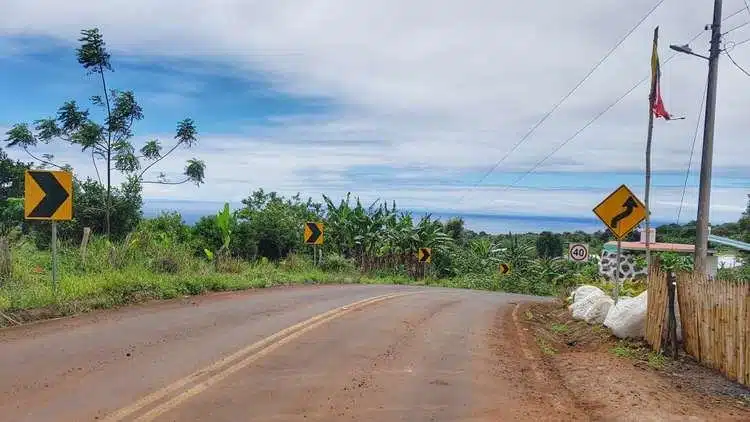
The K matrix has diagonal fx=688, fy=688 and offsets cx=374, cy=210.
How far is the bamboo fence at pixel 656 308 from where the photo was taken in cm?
1080

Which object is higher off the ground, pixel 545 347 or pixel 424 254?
pixel 424 254

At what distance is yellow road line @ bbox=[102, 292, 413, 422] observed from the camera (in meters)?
6.14

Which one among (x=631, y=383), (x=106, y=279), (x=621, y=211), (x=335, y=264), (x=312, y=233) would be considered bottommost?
(x=631, y=383)

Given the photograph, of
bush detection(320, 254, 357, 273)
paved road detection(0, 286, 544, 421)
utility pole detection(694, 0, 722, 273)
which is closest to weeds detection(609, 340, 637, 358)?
paved road detection(0, 286, 544, 421)

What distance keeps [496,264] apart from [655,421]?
43.8 m

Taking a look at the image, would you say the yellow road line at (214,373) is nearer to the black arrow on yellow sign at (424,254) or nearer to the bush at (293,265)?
the bush at (293,265)

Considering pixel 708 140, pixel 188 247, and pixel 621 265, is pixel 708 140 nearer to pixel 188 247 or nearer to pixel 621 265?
pixel 188 247

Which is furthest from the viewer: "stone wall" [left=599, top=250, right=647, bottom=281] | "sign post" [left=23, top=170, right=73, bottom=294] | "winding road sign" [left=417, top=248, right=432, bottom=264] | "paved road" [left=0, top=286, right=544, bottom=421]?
"winding road sign" [left=417, top=248, right=432, bottom=264]

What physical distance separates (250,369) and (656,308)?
22.1 feet

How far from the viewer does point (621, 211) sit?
15.0m

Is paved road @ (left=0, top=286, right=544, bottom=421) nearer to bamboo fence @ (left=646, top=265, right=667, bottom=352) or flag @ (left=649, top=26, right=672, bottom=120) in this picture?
bamboo fence @ (left=646, top=265, right=667, bottom=352)

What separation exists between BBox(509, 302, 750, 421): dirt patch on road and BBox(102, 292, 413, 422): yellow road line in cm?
380

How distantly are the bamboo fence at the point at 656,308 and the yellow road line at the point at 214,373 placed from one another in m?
5.64

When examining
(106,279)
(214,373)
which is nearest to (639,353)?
(214,373)
